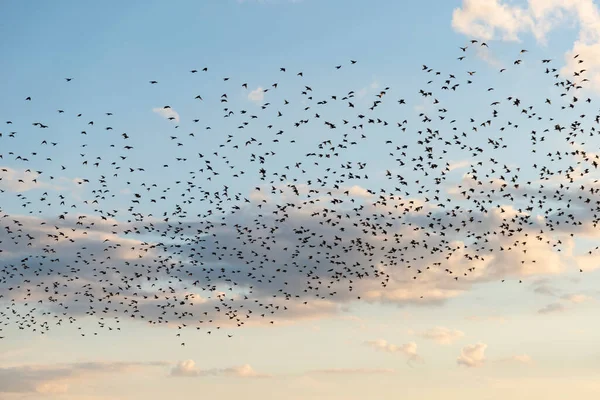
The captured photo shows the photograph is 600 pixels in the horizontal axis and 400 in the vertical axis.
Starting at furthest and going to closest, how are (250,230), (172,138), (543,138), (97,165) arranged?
1. (250,230)
2. (97,165)
3. (543,138)
4. (172,138)

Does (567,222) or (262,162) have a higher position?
(262,162)

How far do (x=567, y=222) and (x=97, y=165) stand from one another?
51888 mm

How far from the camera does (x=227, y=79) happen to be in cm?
6794

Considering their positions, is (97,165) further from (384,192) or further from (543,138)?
(543,138)

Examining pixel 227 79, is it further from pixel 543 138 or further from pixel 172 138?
pixel 543 138

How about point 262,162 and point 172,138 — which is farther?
point 262,162

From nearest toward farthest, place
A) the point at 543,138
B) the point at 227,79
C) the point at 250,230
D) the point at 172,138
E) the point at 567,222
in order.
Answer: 1. the point at 227,79
2. the point at 172,138
3. the point at 543,138
4. the point at 567,222
5. the point at 250,230

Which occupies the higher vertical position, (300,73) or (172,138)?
(300,73)

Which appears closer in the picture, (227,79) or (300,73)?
(227,79)

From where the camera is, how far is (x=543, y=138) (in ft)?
264

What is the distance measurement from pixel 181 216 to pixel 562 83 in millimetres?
44329

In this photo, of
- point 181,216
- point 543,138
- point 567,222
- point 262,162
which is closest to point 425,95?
point 543,138

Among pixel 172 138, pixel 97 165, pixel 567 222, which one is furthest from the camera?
pixel 567 222

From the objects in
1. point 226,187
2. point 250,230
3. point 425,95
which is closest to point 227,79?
point 425,95
